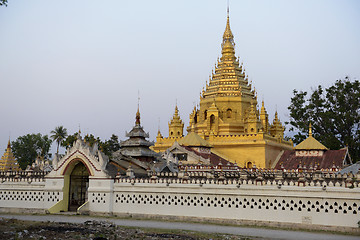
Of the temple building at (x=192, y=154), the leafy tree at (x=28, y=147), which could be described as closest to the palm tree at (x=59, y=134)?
the leafy tree at (x=28, y=147)

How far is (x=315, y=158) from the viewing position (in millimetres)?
50156

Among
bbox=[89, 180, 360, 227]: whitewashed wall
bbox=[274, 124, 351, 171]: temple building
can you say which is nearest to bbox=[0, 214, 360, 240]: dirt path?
bbox=[89, 180, 360, 227]: whitewashed wall

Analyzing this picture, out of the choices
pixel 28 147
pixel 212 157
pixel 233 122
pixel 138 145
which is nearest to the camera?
pixel 138 145

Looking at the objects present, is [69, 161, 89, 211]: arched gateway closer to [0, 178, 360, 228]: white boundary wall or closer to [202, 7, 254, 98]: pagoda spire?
[0, 178, 360, 228]: white boundary wall

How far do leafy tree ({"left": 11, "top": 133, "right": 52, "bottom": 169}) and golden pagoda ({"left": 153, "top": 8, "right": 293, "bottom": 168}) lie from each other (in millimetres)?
35230

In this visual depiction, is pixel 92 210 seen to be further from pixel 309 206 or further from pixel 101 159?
pixel 309 206

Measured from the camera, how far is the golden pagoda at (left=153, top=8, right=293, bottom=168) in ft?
180

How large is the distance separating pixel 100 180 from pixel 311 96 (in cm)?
4253

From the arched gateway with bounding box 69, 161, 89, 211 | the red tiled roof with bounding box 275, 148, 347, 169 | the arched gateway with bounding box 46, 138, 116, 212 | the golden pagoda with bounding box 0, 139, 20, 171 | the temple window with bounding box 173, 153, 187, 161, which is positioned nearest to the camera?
the arched gateway with bounding box 46, 138, 116, 212

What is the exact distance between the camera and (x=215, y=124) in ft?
194

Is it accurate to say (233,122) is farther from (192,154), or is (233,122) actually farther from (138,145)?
(138,145)

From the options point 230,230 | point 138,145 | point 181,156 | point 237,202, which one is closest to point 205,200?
point 237,202

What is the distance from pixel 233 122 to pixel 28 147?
45.6 meters

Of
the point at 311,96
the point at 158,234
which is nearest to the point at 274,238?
the point at 158,234
